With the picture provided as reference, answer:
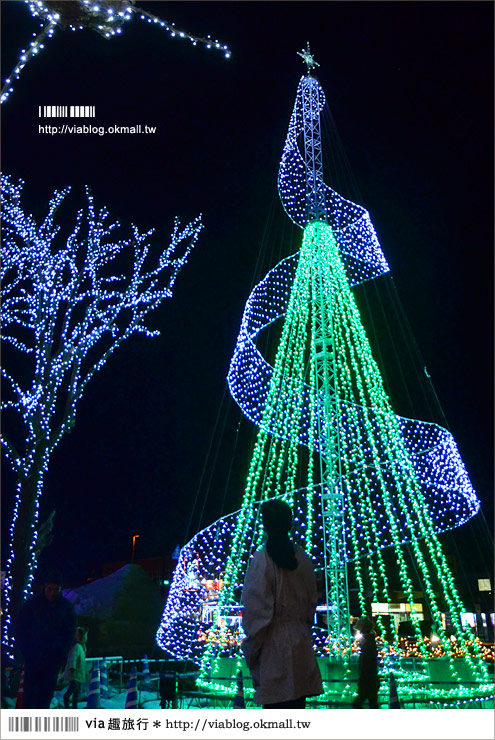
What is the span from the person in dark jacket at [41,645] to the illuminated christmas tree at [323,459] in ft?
10.6

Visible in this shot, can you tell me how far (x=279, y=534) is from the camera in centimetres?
293

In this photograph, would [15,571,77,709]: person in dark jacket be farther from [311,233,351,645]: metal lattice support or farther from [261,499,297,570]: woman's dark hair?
[311,233,351,645]: metal lattice support

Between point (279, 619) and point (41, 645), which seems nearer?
point (279, 619)

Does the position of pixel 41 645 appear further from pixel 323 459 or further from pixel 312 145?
pixel 312 145

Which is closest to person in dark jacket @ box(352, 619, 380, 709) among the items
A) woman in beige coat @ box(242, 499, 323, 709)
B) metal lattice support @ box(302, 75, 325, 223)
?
woman in beige coat @ box(242, 499, 323, 709)

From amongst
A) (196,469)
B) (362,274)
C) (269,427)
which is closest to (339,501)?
(269,427)

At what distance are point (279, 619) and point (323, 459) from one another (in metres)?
5.68

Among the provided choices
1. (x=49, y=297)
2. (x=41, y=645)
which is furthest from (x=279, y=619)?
(x=49, y=297)

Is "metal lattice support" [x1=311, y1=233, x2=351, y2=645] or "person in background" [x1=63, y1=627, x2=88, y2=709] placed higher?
"metal lattice support" [x1=311, y1=233, x2=351, y2=645]

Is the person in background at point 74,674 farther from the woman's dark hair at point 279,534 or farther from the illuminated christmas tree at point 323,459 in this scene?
the woman's dark hair at point 279,534

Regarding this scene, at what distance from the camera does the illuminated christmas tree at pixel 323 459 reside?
773 centimetres

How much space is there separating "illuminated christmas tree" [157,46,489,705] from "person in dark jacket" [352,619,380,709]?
6.69ft

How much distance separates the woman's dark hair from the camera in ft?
9.48

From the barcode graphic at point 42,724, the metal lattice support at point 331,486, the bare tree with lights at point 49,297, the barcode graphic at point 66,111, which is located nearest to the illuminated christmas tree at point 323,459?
the metal lattice support at point 331,486
